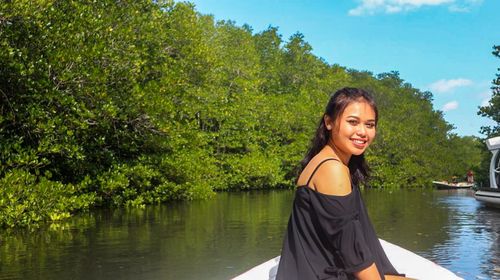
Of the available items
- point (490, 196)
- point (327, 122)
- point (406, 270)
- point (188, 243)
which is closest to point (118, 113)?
point (188, 243)

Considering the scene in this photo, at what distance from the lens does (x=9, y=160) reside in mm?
10898

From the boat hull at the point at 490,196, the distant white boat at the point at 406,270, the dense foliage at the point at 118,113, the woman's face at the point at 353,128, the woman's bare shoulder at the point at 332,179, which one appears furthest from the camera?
the boat hull at the point at 490,196

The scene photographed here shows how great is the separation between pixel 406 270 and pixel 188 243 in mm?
6668

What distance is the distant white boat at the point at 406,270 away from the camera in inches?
146

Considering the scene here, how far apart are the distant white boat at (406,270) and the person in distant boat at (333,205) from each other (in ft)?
2.92

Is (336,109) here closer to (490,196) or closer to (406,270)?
(406,270)

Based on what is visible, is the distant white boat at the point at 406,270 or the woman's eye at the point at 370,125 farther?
the distant white boat at the point at 406,270

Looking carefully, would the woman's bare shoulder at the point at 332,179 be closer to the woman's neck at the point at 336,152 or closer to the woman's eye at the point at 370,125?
the woman's neck at the point at 336,152

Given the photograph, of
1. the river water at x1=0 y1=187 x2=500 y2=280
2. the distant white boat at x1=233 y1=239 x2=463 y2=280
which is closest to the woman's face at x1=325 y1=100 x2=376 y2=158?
the distant white boat at x1=233 y1=239 x2=463 y2=280

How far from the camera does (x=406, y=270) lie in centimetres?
393

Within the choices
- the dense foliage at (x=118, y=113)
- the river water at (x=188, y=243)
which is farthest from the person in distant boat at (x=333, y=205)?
the river water at (x=188, y=243)

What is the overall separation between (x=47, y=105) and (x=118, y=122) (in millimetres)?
3005

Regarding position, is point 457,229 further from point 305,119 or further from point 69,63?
point 305,119

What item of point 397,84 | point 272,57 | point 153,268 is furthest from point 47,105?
point 397,84
